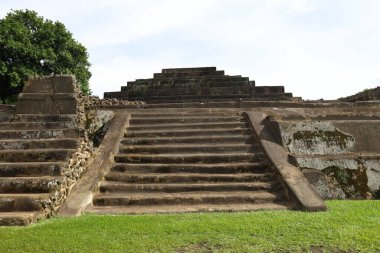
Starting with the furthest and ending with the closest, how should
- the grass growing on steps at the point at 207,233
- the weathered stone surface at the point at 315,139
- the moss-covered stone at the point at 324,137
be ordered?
1. the moss-covered stone at the point at 324,137
2. the weathered stone surface at the point at 315,139
3. the grass growing on steps at the point at 207,233

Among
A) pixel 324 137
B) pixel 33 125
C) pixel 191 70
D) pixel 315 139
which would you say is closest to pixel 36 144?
pixel 33 125

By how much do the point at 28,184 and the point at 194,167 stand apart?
2.98 meters

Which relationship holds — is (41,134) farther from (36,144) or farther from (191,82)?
(191,82)

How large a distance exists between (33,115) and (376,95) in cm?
1105

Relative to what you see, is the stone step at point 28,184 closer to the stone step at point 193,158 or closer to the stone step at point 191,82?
the stone step at point 193,158

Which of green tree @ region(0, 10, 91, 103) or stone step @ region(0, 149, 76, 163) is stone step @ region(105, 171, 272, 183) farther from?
green tree @ region(0, 10, 91, 103)

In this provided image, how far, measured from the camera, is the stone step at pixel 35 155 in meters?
6.27

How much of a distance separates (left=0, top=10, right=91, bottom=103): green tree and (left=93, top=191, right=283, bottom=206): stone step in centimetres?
1485

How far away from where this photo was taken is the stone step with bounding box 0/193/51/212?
500 centimetres

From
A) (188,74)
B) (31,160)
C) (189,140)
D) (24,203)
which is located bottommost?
(24,203)

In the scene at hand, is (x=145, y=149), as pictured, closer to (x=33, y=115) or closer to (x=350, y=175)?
(x=33, y=115)

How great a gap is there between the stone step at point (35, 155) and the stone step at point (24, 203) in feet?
4.01

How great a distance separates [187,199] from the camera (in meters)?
5.64

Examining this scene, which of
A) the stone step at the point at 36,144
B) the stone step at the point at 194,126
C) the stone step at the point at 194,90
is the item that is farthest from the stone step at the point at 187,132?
the stone step at the point at 194,90
